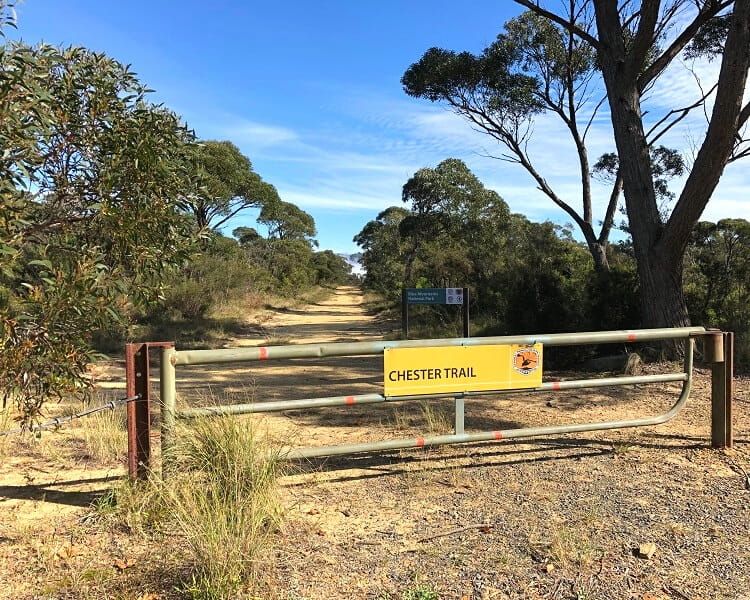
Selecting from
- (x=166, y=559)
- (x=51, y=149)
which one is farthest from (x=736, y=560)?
(x=51, y=149)

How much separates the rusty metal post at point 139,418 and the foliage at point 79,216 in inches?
21.6

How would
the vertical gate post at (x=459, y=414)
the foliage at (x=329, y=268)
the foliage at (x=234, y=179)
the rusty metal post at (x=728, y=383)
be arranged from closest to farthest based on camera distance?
the vertical gate post at (x=459, y=414) < the rusty metal post at (x=728, y=383) < the foliage at (x=234, y=179) < the foliage at (x=329, y=268)

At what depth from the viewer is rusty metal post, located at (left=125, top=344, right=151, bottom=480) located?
140 inches

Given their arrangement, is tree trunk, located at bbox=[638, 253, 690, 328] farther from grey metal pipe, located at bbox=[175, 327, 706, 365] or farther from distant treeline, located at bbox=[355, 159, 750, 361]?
grey metal pipe, located at bbox=[175, 327, 706, 365]

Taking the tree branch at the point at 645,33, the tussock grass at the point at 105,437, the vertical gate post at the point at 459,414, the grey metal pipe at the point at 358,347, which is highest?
the tree branch at the point at 645,33

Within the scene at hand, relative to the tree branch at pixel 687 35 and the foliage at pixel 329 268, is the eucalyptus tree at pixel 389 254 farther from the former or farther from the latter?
the tree branch at pixel 687 35

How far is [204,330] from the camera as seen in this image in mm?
16859

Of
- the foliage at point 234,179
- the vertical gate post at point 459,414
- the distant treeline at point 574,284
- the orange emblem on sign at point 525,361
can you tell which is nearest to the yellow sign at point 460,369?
the orange emblem on sign at point 525,361

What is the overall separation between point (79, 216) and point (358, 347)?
1961 millimetres

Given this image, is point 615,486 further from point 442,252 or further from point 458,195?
point 458,195

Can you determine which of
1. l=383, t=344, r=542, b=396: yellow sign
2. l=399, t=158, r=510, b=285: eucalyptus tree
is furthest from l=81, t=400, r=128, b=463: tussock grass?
l=399, t=158, r=510, b=285: eucalyptus tree

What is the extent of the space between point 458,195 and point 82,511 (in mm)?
25700

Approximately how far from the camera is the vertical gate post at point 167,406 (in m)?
3.46

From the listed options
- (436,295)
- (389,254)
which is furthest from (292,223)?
(436,295)
